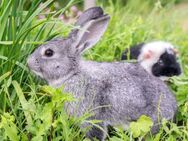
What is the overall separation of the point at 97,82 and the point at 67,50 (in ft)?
1.13

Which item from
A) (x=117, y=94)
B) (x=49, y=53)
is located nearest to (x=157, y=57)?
(x=117, y=94)

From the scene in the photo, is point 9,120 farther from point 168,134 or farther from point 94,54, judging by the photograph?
point 94,54

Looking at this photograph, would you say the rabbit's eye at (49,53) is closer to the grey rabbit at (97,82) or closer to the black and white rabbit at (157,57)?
the grey rabbit at (97,82)

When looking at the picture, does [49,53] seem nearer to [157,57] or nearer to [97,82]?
[97,82]

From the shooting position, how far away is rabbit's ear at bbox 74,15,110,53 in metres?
4.90

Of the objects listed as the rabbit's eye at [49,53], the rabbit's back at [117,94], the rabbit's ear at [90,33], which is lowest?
the rabbit's back at [117,94]

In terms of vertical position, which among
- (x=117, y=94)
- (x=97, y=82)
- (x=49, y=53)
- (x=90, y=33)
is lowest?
(x=117, y=94)

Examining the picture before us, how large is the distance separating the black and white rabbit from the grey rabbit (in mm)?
1208

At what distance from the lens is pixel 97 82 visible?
481 cm

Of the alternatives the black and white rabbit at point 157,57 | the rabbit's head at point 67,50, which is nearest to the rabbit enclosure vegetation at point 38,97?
the rabbit's head at point 67,50

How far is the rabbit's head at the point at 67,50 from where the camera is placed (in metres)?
4.83

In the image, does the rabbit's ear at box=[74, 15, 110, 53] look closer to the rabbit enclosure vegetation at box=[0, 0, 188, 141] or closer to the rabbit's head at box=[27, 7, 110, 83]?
the rabbit's head at box=[27, 7, 110, 83]

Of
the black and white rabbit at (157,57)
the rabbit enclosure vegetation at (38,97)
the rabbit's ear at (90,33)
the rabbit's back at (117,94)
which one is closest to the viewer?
the rabbit enclosure vegetation at (38,97)

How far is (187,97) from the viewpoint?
17.3 feet
